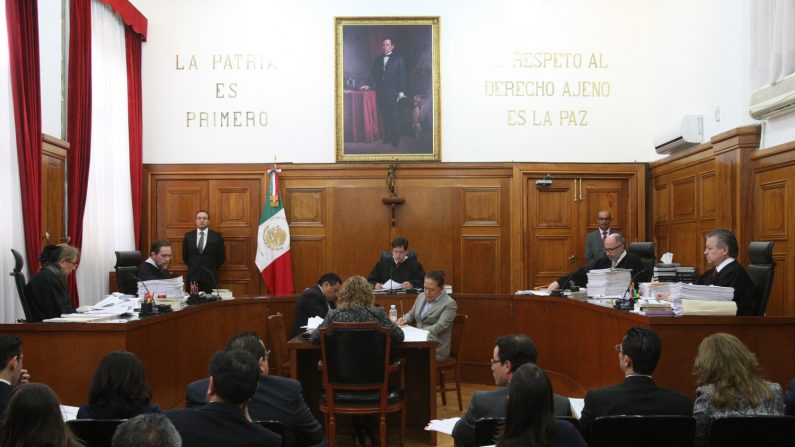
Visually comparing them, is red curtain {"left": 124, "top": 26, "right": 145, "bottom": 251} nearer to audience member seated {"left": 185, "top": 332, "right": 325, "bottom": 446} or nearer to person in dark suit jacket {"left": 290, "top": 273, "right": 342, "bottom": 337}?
person in dark suit jacket {"left": 290, "top": 273, "right": 342, "bottom": 337}

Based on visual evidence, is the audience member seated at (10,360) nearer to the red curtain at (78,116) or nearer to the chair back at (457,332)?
the chair back at (457,332)

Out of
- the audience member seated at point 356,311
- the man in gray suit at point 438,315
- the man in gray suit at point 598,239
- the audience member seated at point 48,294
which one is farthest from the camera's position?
Result: the man in gray suit at point 598,239

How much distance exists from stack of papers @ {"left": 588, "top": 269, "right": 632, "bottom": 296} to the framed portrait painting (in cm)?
416

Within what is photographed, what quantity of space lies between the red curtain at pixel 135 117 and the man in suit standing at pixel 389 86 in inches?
117

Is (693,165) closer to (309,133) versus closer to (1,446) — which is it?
(309,133)

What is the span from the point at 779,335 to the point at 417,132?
610 cm

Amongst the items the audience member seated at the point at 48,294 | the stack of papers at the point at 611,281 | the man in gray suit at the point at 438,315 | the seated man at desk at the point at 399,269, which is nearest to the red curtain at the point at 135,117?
the seated man at desk at the point at 399,269

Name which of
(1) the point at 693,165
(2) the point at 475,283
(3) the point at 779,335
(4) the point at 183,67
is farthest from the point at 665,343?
(4) the point at 183,67

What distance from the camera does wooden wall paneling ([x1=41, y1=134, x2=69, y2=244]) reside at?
7129mm

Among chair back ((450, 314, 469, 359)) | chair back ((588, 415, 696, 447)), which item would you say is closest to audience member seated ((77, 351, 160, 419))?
chair back ((588, 415, 696, 447))

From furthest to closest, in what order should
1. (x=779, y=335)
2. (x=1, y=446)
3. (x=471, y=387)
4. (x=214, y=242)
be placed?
(x=214, y=242) → (x=471, y=387) → (x=779, y=335) → (x=1, y=446)

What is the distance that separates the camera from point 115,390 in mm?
2857

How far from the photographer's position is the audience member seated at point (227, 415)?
96.9 inches

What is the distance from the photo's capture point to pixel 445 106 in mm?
10016
